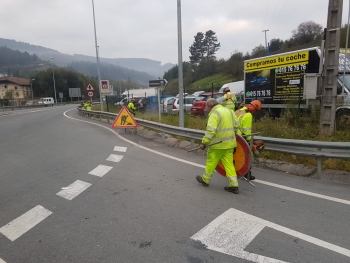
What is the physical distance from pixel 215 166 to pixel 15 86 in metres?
111

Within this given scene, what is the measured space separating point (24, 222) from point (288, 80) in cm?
1125

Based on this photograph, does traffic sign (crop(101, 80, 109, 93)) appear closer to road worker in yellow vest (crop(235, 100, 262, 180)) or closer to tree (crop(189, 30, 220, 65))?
road worker in yellow vest (crop(235, 100, 262, 180))

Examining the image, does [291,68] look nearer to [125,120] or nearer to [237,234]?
[125,120]

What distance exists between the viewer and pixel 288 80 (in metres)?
11.9

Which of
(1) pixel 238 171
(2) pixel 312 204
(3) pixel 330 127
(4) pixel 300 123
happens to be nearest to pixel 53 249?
(1) pixel 238 171

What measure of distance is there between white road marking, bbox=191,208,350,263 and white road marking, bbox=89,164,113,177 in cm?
321

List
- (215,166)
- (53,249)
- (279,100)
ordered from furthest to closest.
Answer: (279,100)
(215,166)
(53,249)

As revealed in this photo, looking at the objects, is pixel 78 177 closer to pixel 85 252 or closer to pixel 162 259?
pixel 85 252

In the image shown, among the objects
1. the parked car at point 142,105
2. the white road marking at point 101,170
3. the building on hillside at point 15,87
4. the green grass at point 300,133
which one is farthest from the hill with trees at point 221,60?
the building on hillside at point 15,87

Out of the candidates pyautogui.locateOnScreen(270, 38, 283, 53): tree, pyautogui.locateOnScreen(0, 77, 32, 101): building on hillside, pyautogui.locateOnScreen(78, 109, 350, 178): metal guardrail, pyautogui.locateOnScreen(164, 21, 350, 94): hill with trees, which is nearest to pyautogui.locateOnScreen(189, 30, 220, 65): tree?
pyautogui.locateOnScreen(164, 21, 350, 94): hill with trees

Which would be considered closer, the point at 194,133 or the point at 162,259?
the point at 162,259

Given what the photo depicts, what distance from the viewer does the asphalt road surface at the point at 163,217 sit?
302 cm

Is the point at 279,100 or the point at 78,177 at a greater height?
the point at 279,100

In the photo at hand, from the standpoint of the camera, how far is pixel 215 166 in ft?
16.4
